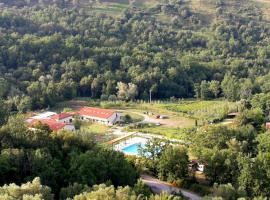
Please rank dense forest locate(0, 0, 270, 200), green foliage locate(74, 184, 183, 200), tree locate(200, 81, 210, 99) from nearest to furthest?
green foliage locate(74, 184, 183, 200) → dense forest locate(0, 0, 270, 200) → tree locate(200, 81, 210, 99)

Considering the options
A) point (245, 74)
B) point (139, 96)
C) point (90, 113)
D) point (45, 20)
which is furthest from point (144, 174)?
point (45, 20)

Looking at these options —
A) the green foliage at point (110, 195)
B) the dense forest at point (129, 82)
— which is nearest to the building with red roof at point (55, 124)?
the dense forest at point (129, 82)

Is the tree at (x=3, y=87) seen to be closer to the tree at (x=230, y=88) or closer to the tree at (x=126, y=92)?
the tree at (x=126, y=92)

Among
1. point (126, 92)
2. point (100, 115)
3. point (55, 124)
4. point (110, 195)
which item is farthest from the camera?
point (126, 92)

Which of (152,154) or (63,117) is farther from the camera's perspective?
(63,117)

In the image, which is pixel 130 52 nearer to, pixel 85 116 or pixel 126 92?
pixel 126 92

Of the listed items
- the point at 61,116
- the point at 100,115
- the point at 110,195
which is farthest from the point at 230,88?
the point at 110,195

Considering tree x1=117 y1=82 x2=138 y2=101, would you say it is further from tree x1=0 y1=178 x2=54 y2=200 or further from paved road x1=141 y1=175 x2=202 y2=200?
tree x1=0 y1=178 x2=54 y2=200

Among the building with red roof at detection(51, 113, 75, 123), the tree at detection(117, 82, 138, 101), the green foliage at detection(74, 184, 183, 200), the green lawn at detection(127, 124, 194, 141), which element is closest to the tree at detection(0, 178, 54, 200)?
the green foliage at detection(74, 184, 183, 200)
